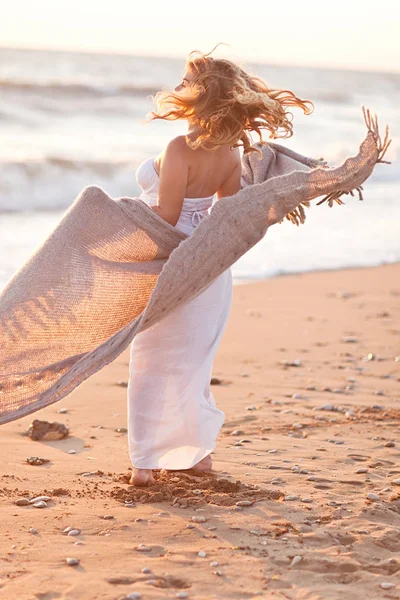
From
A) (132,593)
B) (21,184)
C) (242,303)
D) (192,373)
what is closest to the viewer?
(132,593)

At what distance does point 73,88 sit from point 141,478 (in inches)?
1032

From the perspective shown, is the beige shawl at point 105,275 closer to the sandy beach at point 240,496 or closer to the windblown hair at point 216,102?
the windblown hair at point 216,102

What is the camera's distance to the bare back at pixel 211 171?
417 cm

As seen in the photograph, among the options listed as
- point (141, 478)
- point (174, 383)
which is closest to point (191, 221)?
point (174, 383)

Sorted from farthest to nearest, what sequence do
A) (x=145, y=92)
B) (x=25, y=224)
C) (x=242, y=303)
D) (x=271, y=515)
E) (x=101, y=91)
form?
1. (x=145, y=92)
2. (x=101, y=91)
3. (x=25, y=224)
4. (x=242, y=303)
5. (x=271, y=515)

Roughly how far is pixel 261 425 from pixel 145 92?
28.2 meters

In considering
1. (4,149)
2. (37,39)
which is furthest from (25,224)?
(37,39)

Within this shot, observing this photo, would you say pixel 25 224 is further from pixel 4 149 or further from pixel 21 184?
pixel 4 149

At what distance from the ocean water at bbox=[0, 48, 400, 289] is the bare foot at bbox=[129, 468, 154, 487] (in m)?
1.91

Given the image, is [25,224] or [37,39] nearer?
[25,224]

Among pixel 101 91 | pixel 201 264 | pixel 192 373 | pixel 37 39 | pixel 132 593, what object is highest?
pixel 37 39

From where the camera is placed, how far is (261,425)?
18.0 feet

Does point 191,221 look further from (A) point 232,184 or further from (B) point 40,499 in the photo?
(B) point 40,499

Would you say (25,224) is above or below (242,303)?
above
